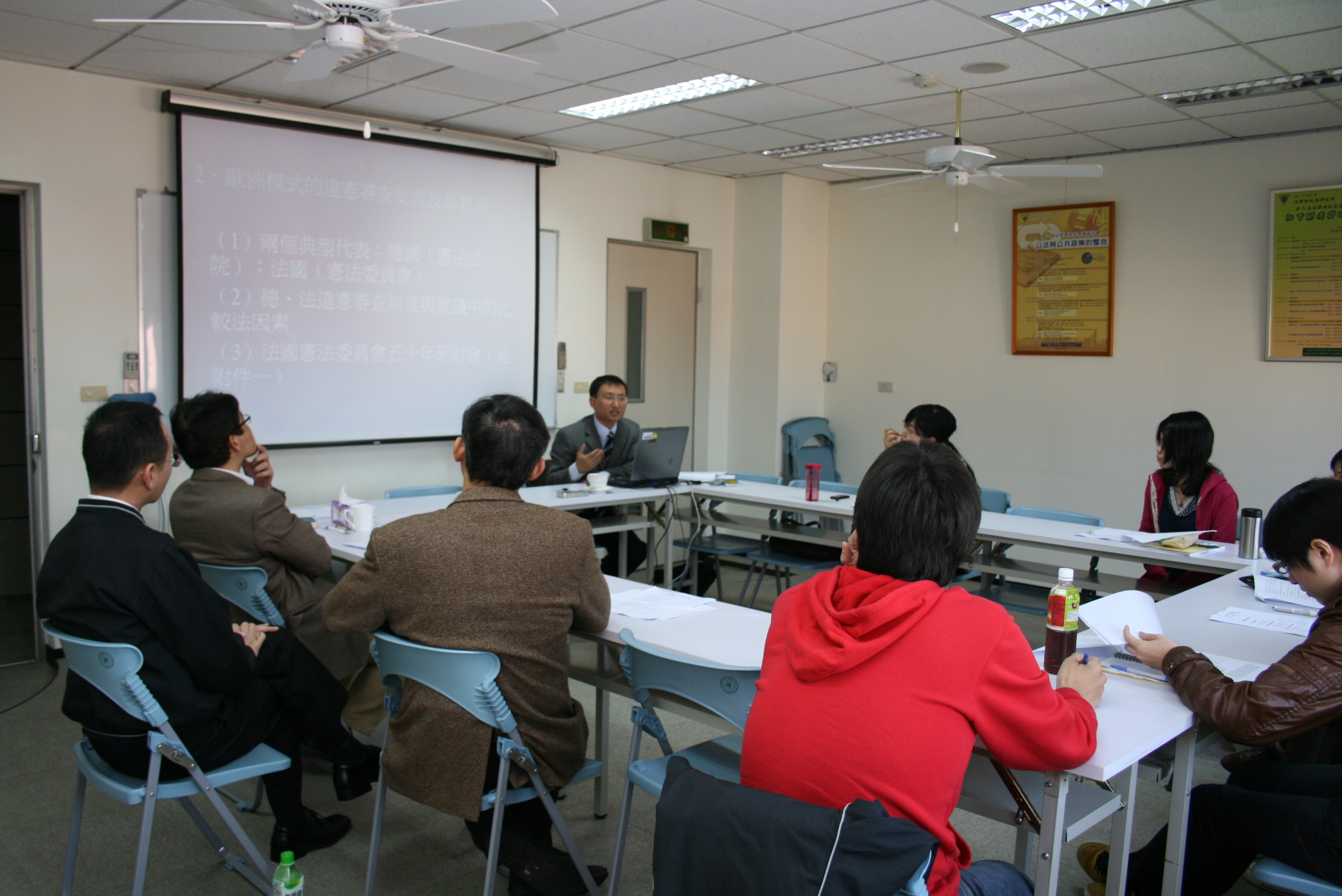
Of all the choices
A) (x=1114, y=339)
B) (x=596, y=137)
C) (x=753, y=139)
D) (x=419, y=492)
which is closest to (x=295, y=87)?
(x=596, y=137)

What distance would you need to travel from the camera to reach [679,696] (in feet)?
6.92

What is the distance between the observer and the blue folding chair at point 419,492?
4539 mm

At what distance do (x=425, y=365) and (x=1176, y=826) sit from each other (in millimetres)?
4571

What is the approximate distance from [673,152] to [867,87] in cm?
192

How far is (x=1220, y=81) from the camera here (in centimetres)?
420

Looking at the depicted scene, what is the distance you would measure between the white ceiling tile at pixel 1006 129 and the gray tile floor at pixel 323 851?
328cm

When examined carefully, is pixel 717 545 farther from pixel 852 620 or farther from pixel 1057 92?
pixel 852 620

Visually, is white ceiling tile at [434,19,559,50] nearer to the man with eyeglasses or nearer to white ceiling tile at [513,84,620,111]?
white ceiling tile at [513,84,620,111]

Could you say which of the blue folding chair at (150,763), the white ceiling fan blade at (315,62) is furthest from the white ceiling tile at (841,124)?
the blue folding chair at (150,763)

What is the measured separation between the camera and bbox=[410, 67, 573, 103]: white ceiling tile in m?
4.39

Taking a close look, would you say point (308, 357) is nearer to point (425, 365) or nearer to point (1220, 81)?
point (425, 365)

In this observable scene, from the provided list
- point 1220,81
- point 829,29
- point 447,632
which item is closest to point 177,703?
point 447,632

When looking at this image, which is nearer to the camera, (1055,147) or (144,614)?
(144,614)

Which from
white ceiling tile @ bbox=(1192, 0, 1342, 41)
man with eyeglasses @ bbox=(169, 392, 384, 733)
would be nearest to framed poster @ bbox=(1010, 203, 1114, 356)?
white ceiling tile @ bbox=(1192, 0, 1342, 41)
